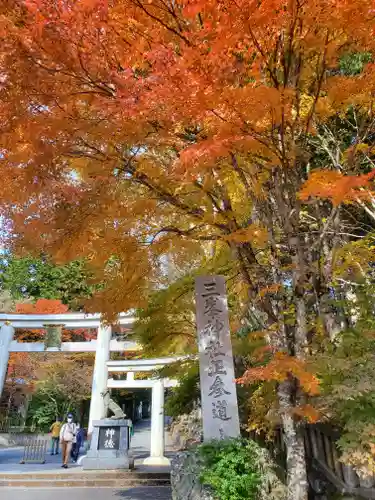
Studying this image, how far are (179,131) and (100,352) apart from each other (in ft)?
42.1

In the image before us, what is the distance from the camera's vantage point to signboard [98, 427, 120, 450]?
11.8 m

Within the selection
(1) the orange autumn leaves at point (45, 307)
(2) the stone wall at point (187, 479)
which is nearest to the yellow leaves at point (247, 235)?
(2) the stone wall at point (187, 479)

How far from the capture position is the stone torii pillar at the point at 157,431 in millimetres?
14102

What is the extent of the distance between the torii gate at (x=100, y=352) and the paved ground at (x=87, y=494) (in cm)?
567

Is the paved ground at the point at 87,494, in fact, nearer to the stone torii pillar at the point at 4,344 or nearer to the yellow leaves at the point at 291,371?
the yellow leaves at the point at 291,371

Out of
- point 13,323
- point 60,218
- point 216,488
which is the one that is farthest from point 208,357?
point 13,323

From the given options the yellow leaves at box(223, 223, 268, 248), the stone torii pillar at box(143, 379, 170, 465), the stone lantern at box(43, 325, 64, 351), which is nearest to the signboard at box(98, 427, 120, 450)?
the stone torii pillar at box(143, 379, 170, 465)

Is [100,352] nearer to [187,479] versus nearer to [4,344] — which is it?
[4,344]

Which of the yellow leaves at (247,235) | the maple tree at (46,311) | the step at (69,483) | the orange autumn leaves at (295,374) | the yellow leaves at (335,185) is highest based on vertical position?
the maple tree at (46,311)

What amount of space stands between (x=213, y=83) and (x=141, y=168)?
1728 mm

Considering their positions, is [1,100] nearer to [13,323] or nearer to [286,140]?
[286,140]

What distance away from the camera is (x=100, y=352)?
1586cm

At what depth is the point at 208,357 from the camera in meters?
6.29

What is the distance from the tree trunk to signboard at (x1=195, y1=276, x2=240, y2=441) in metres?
1.19
